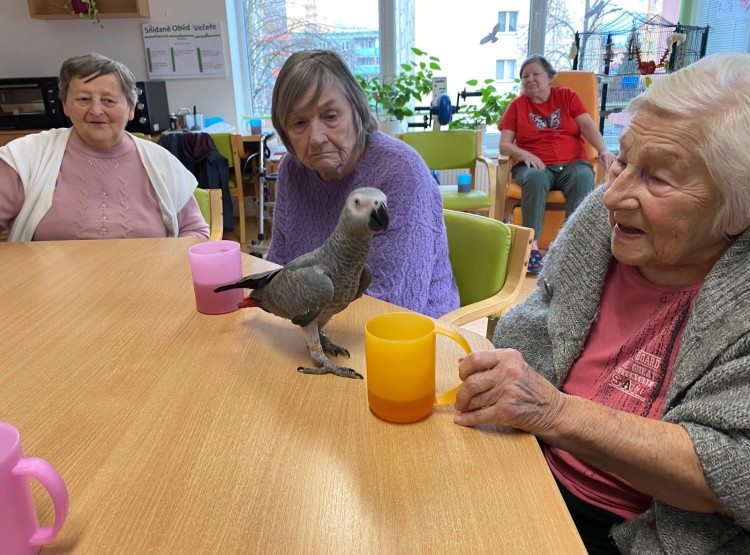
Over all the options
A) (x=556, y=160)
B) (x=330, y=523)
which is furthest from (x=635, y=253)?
(x=556, y=160)

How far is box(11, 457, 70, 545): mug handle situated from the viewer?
496 mm

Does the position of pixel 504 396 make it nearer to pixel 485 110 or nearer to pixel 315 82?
pixel 315 82

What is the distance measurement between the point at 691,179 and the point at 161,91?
4.53m

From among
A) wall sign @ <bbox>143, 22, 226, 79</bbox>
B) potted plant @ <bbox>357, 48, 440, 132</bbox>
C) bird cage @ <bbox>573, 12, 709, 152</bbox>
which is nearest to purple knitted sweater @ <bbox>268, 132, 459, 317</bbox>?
potted plant @ <bbox>357, 48, 440, 132</bbox>

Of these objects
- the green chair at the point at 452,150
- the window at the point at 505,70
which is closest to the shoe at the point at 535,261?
the green chair at the point at 452,150

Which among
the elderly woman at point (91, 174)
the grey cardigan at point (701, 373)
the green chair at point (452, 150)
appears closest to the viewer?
the grey cardigan at point (701, 373)

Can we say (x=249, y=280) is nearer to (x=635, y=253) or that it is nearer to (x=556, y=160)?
(x=635, y=253)

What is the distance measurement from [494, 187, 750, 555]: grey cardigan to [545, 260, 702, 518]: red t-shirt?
0.12ft

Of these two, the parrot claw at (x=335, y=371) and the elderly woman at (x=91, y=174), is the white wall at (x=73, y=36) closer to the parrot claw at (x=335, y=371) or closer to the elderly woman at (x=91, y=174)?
the elderly woman at (x=91, y=174)

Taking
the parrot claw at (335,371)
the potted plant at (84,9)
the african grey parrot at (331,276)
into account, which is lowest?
the parrot claw at (335,371)

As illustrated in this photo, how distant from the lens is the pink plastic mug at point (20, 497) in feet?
1.62

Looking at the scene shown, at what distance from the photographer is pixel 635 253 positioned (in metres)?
0.87

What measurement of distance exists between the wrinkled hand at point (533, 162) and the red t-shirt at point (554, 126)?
5.6 inches

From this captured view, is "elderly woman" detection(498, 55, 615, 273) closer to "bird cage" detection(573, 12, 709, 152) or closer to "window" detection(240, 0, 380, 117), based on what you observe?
"bird cage" detection(573, 12, 709, 152)
